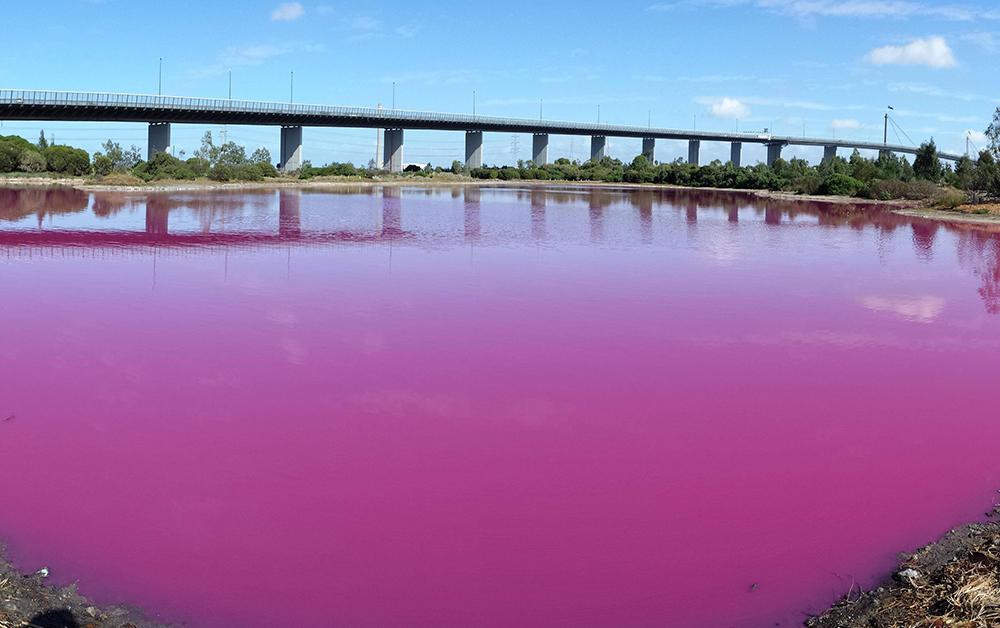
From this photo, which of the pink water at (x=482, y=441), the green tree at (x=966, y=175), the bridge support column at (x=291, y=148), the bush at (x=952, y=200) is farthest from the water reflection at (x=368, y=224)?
the bridge support column at (x=291, y=148)

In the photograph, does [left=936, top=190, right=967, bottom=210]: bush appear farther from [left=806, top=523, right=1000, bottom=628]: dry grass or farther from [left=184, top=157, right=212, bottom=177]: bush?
[left=184, top=157, right=212, bottom=177]: bush

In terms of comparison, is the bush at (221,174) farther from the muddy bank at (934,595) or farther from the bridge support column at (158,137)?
the muddy bank at (934,595)

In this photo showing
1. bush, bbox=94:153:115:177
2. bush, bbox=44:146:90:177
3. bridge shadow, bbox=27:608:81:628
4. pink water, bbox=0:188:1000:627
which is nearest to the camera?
bridge shadow, bbox=27:608:81:628

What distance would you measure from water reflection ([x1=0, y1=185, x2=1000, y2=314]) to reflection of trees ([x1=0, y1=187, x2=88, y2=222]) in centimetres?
4

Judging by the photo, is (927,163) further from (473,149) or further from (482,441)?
(482,441)

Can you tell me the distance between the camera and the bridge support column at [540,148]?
382 feet

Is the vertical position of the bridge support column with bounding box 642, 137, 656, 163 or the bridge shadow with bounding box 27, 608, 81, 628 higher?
the bridge support column with bounding box 642, 137, 656, 163

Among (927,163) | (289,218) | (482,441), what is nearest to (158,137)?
(289,218)

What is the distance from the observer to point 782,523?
692 centimetres

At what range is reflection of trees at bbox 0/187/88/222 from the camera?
1380 inches

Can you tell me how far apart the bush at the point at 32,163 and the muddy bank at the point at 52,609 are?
82032 millimetres

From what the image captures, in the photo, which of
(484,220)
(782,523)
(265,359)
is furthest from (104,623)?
(484,220)

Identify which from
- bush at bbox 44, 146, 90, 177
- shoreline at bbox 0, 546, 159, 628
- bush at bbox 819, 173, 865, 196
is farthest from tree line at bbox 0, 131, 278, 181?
shoreline at bbox 0, 546, 159, 628

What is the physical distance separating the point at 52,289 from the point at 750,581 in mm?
14342
